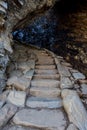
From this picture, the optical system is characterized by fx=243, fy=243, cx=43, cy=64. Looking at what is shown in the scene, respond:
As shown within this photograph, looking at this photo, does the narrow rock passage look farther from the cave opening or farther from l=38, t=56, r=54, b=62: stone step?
the cave opening

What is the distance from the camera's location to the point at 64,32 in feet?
21.6

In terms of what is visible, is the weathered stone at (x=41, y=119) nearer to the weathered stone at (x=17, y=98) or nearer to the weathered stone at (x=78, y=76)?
the weathered stone at (x=17, y=98)

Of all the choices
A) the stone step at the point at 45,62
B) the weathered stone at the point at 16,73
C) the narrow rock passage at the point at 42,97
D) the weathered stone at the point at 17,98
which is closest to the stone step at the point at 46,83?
the narrow rock passage at the point at 42,97

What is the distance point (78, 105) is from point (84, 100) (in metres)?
0.34

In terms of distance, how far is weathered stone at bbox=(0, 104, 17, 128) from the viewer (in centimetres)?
263

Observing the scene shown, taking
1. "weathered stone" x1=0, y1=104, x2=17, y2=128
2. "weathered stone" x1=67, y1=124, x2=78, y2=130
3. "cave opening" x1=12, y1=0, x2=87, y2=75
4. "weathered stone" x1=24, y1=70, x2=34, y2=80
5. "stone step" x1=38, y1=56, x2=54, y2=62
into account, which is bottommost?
"weathered stone" x1=67, y1=124, x2=78, y2=130

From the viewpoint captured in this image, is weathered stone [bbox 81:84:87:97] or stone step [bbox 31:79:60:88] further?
stone step [bbox 31:79:60:88]

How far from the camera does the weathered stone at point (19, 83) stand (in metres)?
3.28

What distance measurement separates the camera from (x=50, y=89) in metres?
3.36

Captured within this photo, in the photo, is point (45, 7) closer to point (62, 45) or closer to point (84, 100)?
point (62, 45)

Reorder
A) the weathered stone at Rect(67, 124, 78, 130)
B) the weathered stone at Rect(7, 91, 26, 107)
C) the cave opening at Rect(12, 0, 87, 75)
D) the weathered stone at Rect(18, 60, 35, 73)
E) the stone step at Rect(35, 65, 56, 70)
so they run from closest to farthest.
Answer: the weathered stone at Rect(67, 124, 78, 130), the weathered stone at Rect(7, 91, 26, 107), the weathered stone at Rect(18, 60, 35, 73), the stone step at Rect(35, 65, 56, 70), the cave opening at Rect(12, 0, 87, 75)

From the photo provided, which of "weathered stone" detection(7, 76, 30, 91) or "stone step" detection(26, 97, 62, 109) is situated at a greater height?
"weathered stone" detection(7, 76, 30, 91)

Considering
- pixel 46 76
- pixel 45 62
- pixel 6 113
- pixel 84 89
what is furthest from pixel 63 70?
pixel 6 113

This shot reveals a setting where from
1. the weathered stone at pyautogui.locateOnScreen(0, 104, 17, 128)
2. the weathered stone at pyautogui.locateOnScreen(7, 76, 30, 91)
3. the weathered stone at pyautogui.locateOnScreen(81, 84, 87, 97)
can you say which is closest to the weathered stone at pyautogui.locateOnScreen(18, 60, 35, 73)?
the weathered stone at pyautogui.locateOnScreen(7, 76, 30, 91)
